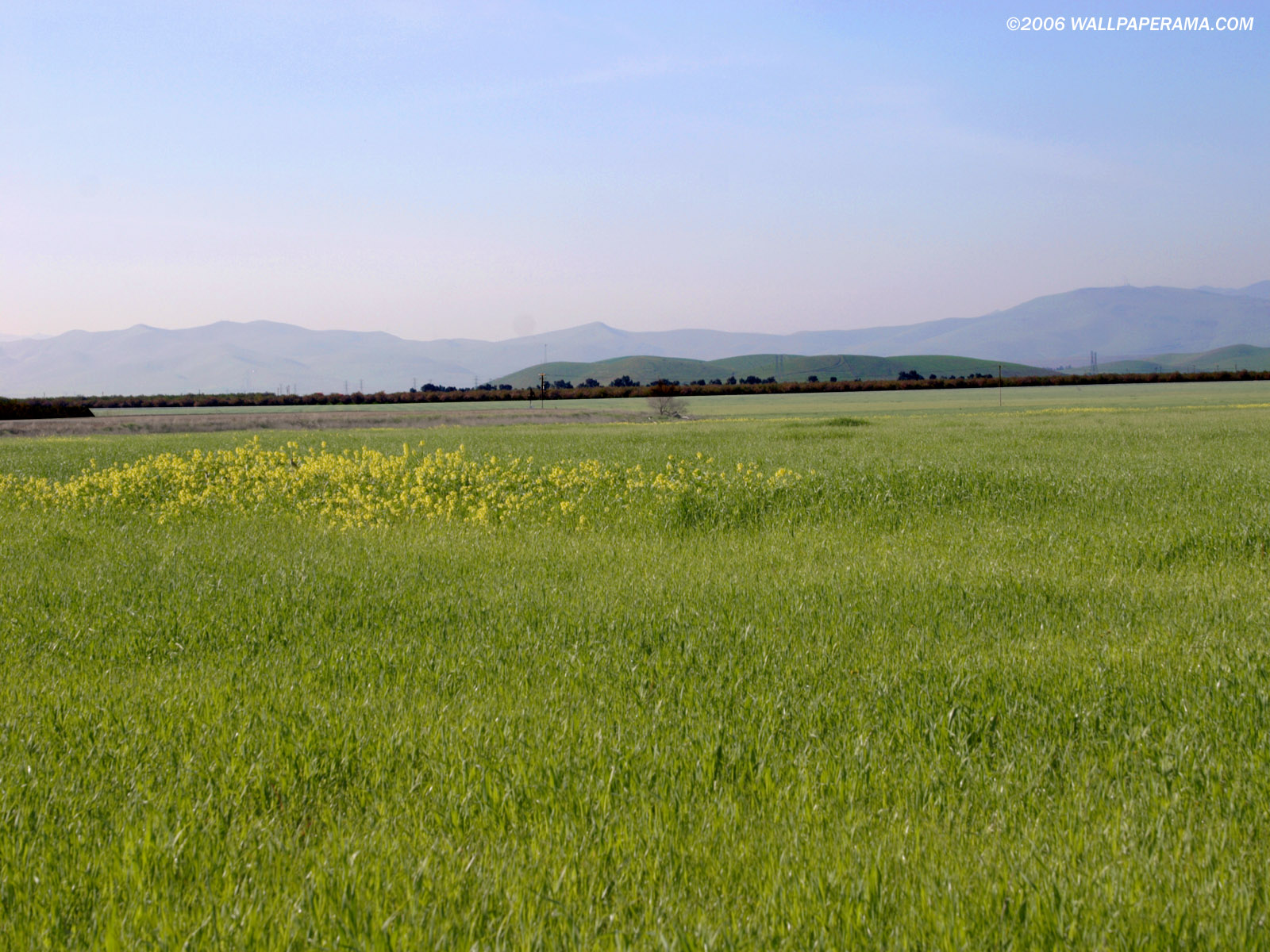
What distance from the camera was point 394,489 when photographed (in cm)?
1499

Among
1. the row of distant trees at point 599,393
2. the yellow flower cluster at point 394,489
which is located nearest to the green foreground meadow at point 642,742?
the yellow flower cluster at point 394,489

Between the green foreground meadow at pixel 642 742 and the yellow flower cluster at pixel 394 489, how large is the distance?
7.37 feet

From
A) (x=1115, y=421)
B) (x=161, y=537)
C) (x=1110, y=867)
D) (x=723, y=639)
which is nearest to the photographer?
(x=1110, y=867)

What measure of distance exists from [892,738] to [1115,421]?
39189 mm

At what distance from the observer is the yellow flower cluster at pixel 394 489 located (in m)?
13.1

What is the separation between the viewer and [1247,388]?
9038 centimetres

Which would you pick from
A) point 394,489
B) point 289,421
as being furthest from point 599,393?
point 394,489

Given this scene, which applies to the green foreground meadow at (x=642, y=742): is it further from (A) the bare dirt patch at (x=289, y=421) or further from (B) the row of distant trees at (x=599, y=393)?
(B) the row of distant trees at (x=599, y=393)

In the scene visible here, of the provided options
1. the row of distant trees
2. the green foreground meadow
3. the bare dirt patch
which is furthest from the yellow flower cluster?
the row of distant trees

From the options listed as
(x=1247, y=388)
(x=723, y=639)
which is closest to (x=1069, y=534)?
(x=723, y=639)

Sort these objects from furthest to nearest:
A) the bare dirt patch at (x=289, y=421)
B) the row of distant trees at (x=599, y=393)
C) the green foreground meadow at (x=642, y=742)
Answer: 1. the row of distant trees at (x=599, y=393)
2. the bare dirt patch at (x=289, y=421)
3. the green foreground meadow at (x=642, y=742)

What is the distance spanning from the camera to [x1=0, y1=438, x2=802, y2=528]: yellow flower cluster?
13.1 metres

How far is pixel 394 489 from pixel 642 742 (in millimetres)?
11271

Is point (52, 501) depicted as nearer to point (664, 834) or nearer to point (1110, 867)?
point (664, 834)
